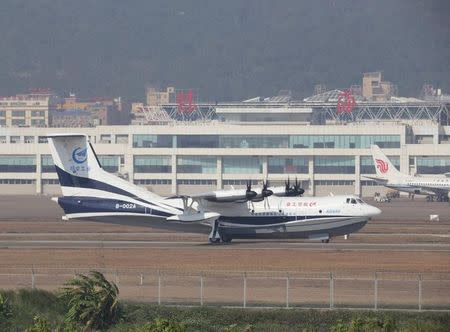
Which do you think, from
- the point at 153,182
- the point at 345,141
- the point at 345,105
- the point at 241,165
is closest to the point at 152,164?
the point at 153,182

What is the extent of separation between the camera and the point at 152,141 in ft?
502

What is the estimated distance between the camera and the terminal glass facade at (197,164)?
5866 inches

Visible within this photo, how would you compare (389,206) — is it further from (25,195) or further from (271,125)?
(25,195)

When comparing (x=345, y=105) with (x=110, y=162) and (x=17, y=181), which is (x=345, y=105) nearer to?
(x=110, y=162)

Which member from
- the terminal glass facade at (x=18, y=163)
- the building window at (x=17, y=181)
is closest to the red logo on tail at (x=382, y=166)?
the terminal glass facade at (x=18, y=163)

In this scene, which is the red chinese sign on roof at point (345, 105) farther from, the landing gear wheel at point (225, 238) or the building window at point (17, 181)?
the landing gear wheel at point (225, 238)

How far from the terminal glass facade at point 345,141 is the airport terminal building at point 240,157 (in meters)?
0.11

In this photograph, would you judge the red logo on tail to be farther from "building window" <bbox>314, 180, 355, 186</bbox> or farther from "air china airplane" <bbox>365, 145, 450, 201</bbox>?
"building window" <bbox>314, 180, 355, 186</bbox>

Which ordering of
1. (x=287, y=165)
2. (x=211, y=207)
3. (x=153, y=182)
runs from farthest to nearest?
(x=153, y=182) → (x=287, y=165) → (x=211, y=207)

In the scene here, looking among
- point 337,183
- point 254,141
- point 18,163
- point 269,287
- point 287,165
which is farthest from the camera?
point 18,163

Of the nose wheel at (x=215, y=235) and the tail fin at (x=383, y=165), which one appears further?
the tail fin at (x=383, y=165)

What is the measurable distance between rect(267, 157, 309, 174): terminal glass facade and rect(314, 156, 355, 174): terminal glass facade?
137 cm

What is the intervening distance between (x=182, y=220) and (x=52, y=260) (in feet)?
41.3

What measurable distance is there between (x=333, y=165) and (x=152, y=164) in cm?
2081
